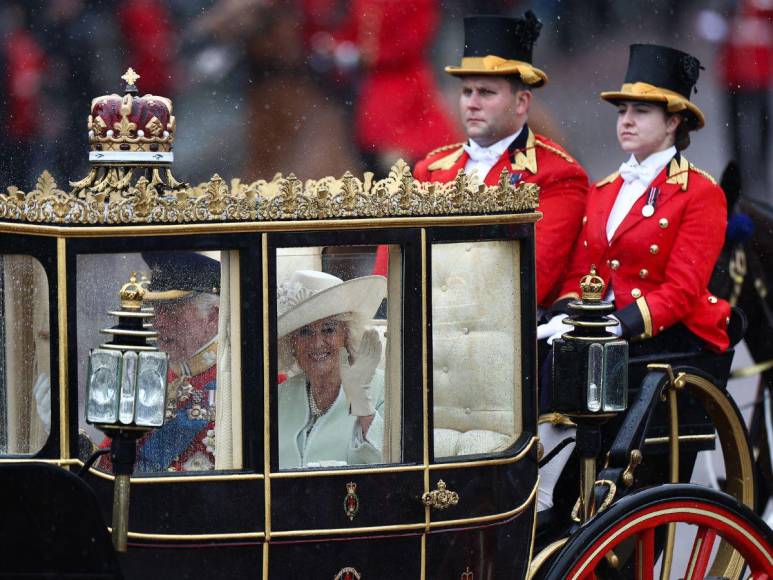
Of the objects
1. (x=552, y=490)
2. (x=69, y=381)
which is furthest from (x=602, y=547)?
(x=69, y=381)

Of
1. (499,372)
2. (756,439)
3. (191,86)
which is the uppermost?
(191,86)

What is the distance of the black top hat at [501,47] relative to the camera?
Answer: 200 inches

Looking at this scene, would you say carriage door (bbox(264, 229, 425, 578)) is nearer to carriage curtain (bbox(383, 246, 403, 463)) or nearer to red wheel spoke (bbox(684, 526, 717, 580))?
carriage curtain (bbox(383, 246, 403, 463))

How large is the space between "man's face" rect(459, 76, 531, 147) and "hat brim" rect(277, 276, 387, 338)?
152 cm

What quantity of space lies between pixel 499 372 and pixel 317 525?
0.60 m

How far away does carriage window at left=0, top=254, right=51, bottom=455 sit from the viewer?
11.3 feet

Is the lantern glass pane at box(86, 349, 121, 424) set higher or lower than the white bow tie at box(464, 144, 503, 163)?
lower

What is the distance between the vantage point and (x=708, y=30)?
8156 mm

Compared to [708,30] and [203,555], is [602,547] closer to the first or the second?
[203,555]

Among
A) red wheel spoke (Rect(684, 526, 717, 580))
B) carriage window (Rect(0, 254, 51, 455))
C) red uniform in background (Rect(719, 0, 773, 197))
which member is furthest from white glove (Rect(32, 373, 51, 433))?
red uniform in background (Rect(719, 0, 773, 197))

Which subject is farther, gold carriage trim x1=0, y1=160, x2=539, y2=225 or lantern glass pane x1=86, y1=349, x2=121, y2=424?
gold carriage trim x1=0, y1=160, x2=539, y2=225

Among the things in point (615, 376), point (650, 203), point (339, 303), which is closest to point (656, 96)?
point (650, 203)

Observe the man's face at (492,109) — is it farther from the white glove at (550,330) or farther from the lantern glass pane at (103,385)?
the lantern glass pane at (103,385)

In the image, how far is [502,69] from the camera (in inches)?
199
